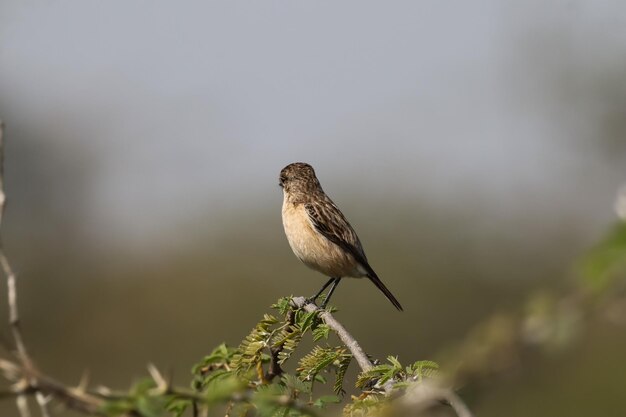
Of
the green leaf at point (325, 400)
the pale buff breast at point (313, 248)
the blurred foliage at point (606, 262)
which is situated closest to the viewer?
the blurred foliage at point (606, 262)

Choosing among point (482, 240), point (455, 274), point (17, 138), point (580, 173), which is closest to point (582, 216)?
point (580, 173)

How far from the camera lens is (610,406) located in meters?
13.0

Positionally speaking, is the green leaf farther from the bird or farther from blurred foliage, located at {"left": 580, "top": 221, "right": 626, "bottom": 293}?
the bird

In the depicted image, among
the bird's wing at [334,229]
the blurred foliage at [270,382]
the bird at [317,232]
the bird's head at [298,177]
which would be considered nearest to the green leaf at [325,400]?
the blurred foliage at [270,382]

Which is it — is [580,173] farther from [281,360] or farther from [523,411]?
[281,360]

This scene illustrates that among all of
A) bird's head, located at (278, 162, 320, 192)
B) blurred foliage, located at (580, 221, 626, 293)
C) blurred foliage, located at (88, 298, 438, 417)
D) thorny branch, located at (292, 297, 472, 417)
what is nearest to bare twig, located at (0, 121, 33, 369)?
blurred foliage, located at (88, 298, 438, 417)

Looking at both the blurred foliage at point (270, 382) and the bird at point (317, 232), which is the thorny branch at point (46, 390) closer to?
the blurred foliage at point (270, 382)

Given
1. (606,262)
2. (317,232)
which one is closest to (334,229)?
(317,232)

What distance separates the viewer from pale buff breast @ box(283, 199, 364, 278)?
25.7ft

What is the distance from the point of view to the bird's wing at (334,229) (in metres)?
8.00

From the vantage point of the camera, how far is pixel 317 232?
793 cm

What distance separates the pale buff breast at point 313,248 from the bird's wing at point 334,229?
0.11 ft

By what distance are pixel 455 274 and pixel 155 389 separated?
81.0ft

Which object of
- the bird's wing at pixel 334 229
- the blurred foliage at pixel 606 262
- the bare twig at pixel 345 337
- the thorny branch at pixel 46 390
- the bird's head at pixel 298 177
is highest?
the bird's head at pixel 298 177
